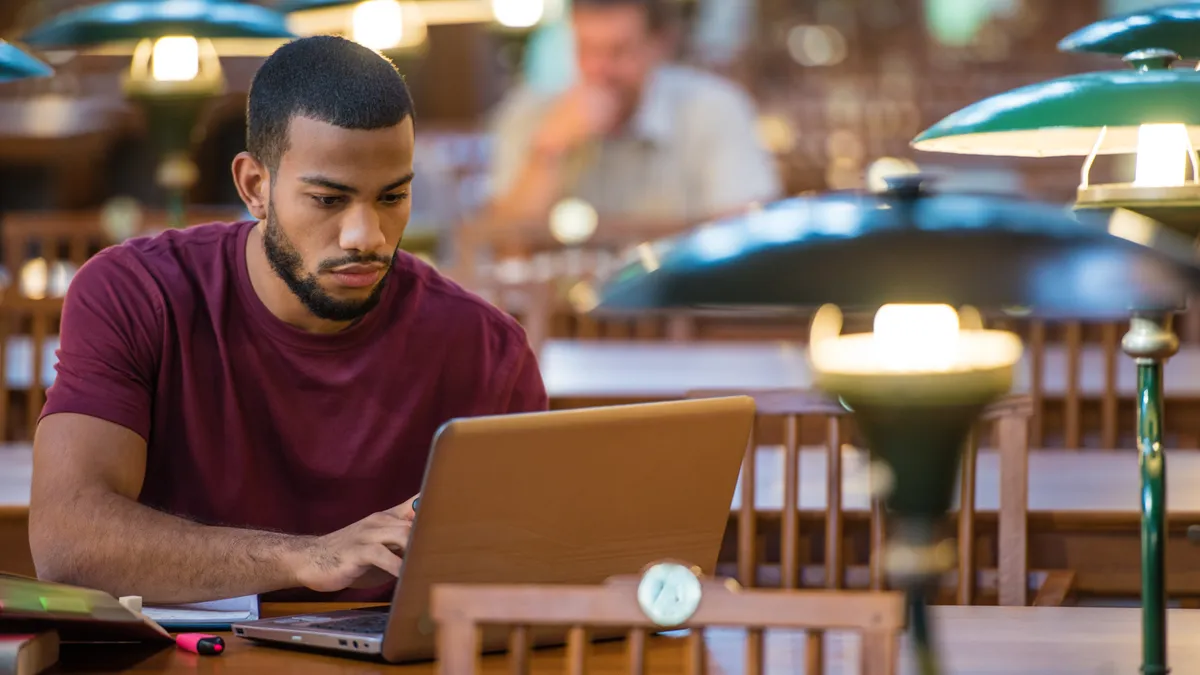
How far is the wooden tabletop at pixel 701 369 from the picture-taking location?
9.46 ft

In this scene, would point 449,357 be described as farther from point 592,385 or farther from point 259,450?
point 592,385

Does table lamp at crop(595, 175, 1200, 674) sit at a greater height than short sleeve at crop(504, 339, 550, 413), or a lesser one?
greater

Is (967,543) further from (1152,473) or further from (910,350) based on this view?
(910,350)

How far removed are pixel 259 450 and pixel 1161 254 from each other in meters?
1.11

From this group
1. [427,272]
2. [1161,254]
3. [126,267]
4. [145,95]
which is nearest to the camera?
[1161,254]

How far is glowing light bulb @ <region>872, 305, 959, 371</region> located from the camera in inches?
31.3

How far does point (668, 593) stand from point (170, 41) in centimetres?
249

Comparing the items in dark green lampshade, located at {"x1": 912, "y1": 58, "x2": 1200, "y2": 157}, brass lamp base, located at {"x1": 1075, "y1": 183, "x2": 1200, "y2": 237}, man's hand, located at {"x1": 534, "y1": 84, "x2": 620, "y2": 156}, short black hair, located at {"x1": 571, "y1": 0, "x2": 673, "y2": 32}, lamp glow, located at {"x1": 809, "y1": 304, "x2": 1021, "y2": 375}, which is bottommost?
lamp glow, located at {"x1": 809, "y1": 304, "x2": 1021, "y2": 375}

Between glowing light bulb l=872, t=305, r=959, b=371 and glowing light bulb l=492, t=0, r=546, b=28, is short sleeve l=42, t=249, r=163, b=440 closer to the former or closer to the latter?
glowing light bulb l=872, t=305, r=959, b=371

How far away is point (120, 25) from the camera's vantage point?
9.87ft

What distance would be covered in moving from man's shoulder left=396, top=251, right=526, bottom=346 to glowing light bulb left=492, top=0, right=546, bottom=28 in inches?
217

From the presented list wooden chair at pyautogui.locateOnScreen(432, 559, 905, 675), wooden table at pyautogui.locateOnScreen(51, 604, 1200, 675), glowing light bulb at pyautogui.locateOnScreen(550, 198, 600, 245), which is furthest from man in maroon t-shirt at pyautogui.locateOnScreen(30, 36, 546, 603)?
glowing light bulb at pyautogui.locateOnScreen(550, 198, 600, 245)

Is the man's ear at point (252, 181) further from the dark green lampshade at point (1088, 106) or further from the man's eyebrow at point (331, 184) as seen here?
the dark green lampshade at point (1088, 106)

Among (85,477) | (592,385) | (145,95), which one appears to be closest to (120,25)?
(145,95)
